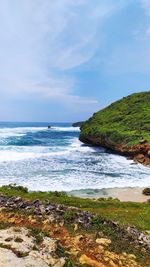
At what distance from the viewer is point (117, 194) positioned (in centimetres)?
3691

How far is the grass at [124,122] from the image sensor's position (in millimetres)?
77300

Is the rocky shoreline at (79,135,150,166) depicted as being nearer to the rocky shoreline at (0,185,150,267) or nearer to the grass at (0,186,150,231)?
the grass at (0,186,150,231)

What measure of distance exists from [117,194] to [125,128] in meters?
51.6

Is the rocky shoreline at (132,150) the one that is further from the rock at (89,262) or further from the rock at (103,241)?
the rock at (89,262)

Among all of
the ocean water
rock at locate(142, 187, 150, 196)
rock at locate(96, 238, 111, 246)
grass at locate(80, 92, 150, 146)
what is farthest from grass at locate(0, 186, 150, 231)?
grass at locate(80, 92, 150, 146)

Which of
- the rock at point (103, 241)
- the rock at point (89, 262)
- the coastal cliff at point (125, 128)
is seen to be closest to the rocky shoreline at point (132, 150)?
the coastal cliff at point (125, 128)

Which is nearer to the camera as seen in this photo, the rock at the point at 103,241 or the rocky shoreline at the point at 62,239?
the rocky shoreline at the point at 62,239

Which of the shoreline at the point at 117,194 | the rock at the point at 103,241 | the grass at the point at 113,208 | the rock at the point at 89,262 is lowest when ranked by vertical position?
the shoreline at the point at 117,194

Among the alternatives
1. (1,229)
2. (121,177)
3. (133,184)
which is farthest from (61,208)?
(121,177)

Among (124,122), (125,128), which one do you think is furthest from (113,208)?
(124,122)

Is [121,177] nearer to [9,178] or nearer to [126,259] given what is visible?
[9,178]

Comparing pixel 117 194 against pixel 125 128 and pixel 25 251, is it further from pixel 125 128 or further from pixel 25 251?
Answer: pixel 125 128

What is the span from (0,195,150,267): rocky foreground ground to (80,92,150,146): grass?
52.9 metres

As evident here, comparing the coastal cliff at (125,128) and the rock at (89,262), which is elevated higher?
the coastal cliff at (125,128)
